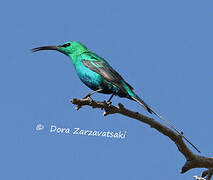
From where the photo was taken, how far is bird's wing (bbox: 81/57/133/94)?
7.28 metres

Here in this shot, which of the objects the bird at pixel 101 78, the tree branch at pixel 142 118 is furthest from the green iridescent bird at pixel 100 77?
the tree branch at pixel 142 118

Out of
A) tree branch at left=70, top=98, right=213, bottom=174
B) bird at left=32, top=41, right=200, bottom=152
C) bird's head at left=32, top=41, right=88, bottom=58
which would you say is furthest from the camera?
bird's head at left=32, top=41, right=88, bottom=58

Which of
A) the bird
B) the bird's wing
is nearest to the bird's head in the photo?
the bird

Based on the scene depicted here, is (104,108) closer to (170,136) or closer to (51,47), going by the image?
(170,136)

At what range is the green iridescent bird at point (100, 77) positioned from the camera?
7289 millimetres

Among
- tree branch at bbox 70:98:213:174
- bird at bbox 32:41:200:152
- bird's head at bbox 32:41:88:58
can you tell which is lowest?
tree branch at bbox 70:98:213:174

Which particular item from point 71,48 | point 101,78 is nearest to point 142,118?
point 101,78

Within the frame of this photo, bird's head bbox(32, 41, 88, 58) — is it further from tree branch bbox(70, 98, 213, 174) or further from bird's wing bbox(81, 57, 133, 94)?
tree branch bbox(70, 98, 213, 174)

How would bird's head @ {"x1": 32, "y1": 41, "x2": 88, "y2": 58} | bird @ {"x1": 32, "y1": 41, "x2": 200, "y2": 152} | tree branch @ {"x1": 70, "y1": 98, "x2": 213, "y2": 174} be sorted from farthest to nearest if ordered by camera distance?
bird's head @ {"x1": 32, "y1": 41, "x2": 88, "y2": 58}, bird @ {"x1": 32, "y1": 41, "x2": 200, "y2": 152}, tree branch @ {"x1": 70, "y1": 98, "x2": 213, "y2": 174}

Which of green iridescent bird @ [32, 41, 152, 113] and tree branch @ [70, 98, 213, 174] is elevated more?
green iridescent bird @ [32, 41, 152, 113]

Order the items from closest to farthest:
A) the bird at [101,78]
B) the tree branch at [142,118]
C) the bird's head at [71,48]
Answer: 1. the tree branch at [142,118]
2. the bird at [101,78]
3. the bird's head at [71,48]

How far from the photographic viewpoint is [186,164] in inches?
303

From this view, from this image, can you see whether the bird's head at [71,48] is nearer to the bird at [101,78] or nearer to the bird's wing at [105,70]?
the bird at [101,78]

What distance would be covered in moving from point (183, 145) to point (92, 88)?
2092 millimetres
